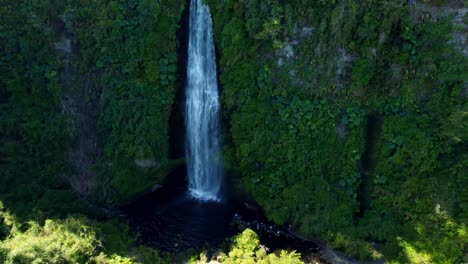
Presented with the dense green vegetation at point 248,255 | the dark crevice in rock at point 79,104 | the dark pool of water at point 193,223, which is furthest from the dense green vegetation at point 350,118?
the dark crevice in rock at point 79,104

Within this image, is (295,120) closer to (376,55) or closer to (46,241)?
(376,55)

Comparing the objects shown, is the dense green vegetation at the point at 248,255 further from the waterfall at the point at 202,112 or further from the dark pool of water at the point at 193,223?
the waterfall at the point at 202,112

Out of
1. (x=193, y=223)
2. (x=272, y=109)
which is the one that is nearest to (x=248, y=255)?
(x=193, y=223)

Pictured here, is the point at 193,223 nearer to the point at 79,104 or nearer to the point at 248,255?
the point at 248,255

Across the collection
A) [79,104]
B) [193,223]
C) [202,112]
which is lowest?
[193,223]

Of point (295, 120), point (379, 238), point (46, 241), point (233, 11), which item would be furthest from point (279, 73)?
point (46, 241)

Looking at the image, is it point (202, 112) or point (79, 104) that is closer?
point (79, 104)
